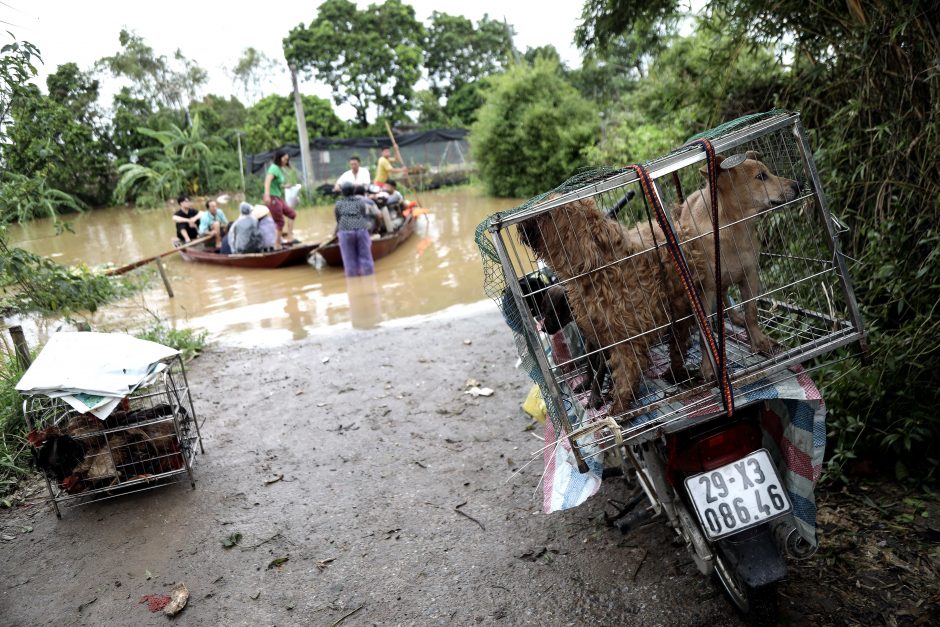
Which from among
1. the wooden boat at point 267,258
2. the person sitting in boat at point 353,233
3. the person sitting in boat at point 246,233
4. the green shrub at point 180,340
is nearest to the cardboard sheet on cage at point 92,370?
the green shrub at point 180,340

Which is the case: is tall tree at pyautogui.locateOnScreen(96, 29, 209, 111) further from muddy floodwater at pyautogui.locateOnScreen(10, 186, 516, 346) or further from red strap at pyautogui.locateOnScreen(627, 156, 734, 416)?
red strap at pyautogui.locateOnScreen(627, 156, 734, 416)

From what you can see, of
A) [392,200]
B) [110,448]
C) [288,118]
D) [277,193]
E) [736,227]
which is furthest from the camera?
[288,118]

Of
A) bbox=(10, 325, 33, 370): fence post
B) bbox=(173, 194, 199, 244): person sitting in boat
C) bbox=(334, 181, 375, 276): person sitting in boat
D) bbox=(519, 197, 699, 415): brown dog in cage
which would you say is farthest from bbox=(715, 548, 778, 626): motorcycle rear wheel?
bbox=(173, 194, 199, 244): person sitting in boat

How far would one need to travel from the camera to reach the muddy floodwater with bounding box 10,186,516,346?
8844mm

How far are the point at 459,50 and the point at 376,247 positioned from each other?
118ft

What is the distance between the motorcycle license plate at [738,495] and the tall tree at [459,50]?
144 ft

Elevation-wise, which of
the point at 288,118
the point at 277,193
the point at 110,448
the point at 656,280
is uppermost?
the point at 288,118

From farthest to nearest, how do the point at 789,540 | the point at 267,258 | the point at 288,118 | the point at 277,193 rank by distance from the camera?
the point at 288,118
the point at 277,193
the point at 267,258
the point at 789,540

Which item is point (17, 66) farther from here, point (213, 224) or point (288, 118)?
point (288, 118)

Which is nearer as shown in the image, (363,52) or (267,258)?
(267,258)

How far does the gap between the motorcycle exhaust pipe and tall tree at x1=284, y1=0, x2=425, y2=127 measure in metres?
39.6

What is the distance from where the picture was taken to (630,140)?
10094 millimetres

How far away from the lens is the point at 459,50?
144 ft

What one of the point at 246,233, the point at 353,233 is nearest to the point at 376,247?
the point at 353,233
